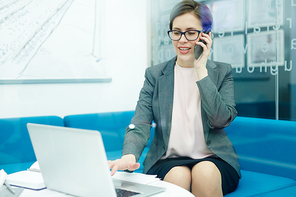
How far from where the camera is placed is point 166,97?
5.56 ft

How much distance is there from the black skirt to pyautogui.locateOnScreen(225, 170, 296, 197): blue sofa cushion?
7 cm

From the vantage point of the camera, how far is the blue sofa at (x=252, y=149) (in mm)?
1788

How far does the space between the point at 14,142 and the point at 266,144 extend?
67.2 inches

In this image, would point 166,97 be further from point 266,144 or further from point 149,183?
point 266,144

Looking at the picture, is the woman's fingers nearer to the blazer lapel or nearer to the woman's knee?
the woman's knee

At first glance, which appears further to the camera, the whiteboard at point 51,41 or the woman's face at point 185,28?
the whiteboard at point 51,41

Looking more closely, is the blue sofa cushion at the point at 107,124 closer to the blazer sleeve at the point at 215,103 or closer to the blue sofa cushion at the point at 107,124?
the blue sofa cushion at the point at 107,124

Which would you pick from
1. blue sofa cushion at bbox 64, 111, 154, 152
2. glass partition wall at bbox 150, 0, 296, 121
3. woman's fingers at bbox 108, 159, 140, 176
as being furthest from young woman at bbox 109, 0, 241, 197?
blue sofa cushion at bbox 64, 111, 154, 152

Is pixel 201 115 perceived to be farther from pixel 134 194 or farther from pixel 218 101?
pixel 134 194

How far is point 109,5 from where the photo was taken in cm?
312

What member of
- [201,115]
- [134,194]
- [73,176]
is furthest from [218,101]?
[73,176]

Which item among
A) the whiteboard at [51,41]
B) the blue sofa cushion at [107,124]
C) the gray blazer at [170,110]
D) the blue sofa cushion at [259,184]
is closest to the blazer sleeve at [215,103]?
the gray blazer at [170,110]

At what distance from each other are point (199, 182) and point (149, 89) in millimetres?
585

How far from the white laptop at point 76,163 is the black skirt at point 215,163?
47cm
